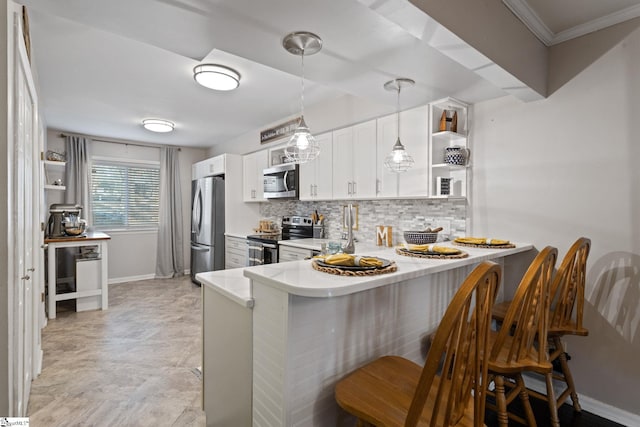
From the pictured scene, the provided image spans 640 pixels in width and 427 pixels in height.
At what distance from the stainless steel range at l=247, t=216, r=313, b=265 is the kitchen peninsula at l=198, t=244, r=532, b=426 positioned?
6.62ft

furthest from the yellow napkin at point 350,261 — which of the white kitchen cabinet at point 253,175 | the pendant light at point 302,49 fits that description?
the white kitchen cabinet at point 253,175

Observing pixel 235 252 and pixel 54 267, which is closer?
pixel 54 267

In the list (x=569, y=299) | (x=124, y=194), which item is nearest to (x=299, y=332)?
(x=569, y=299)

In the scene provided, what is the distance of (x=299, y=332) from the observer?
1188 mm

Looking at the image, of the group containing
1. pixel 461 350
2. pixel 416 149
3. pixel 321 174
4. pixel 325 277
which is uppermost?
pixel 416 149

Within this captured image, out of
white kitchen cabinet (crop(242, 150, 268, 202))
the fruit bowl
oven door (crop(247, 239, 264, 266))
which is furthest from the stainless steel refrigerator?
the fruit bowl

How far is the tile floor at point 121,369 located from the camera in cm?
197

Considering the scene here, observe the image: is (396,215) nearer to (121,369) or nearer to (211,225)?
(121,369)

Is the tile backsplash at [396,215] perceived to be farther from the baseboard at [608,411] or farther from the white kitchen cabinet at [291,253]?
the baseboard at [608,411]

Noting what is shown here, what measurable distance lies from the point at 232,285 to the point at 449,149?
6.44ft

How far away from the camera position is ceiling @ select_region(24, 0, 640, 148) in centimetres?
143

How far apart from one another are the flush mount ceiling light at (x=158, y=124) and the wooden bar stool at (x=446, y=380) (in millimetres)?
4142

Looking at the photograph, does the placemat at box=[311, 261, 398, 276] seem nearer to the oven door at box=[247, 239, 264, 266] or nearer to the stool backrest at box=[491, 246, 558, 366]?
the stool backrest at box=[491, 246, 558, 366]

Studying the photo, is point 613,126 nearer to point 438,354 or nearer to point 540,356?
point 540,356
